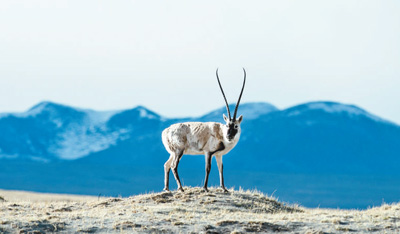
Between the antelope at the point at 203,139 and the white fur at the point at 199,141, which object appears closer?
the antelope at the point at 203,139

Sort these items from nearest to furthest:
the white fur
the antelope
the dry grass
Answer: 1. the dry grass
2. the antelope
3. the white fur

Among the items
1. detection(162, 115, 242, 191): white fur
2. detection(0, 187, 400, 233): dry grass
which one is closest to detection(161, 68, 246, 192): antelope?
detection(162, 115, 242, 191): white fur

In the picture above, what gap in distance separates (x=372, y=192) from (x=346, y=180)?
1415 cm

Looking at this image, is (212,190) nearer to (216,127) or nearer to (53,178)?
(216,127)

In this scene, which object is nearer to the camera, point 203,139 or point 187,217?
point 187,217

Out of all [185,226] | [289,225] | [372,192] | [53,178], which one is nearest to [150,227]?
[185,226]

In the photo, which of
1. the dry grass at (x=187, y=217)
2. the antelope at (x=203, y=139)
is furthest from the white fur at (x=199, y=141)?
the dry grass at (x=187, y=217)

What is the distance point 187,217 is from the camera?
16.3 m

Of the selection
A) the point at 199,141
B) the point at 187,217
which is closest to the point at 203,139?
the point at 199,141

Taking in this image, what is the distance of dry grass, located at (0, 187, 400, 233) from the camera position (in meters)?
15.1

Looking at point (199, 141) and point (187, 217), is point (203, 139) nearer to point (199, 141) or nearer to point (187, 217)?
point (199, 141)

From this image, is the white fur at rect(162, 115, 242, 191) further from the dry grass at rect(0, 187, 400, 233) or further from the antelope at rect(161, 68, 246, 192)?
the dry grass at rect(0, 187, 400, 233)

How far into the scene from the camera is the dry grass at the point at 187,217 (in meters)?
15.1

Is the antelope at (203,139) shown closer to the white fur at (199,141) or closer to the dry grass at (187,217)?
the white fur at (199,141)
